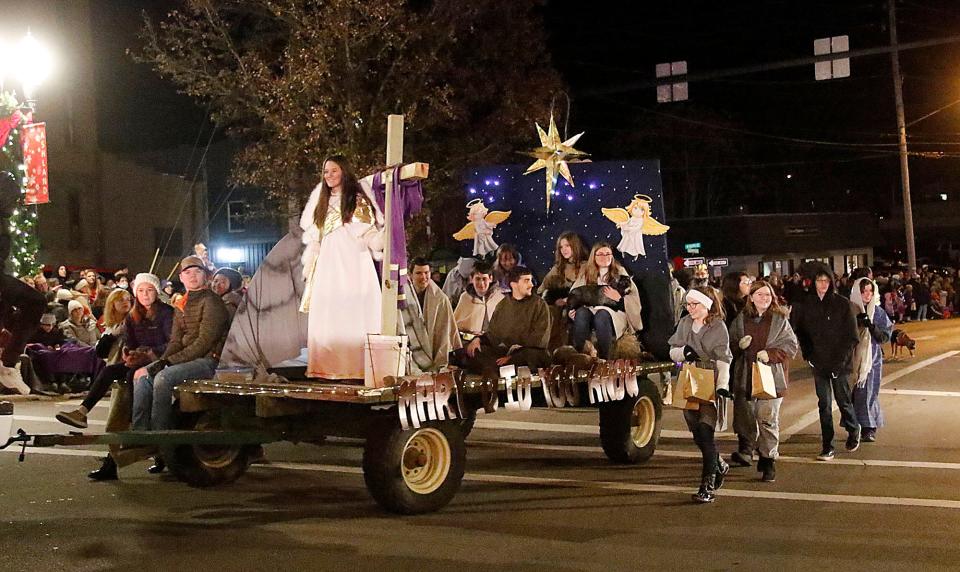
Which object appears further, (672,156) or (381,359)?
(672,156)

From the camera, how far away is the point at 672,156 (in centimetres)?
4953

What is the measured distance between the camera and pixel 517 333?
9.77 metres

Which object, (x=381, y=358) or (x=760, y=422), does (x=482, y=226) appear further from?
A: (x=381, y=358)

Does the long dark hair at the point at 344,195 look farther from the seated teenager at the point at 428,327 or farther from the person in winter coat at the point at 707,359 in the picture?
the person in winter coat at the point at 707,359

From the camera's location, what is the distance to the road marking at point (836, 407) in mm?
12383

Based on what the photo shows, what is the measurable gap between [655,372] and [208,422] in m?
4.30

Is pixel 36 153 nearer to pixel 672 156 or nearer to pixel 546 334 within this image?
pixel 546 334

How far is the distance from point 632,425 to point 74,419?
16.8 feet

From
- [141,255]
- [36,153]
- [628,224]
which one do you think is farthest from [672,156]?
[628,224]

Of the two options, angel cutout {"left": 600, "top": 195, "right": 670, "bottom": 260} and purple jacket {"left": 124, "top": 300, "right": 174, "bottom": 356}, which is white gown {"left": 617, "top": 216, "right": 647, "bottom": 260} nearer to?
angel cutout {"left": 600, "top": 195, "right": 670, "bottom": 260}

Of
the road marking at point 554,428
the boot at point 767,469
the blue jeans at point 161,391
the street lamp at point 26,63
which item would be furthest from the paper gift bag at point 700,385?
the street lamp at point 26,63

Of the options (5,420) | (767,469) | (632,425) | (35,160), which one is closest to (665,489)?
(767,469)

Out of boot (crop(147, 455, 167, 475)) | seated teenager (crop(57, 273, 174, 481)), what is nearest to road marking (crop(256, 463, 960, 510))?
boot (crop(147, 455, 167, 475))

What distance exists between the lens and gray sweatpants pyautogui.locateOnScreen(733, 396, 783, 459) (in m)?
9.40
